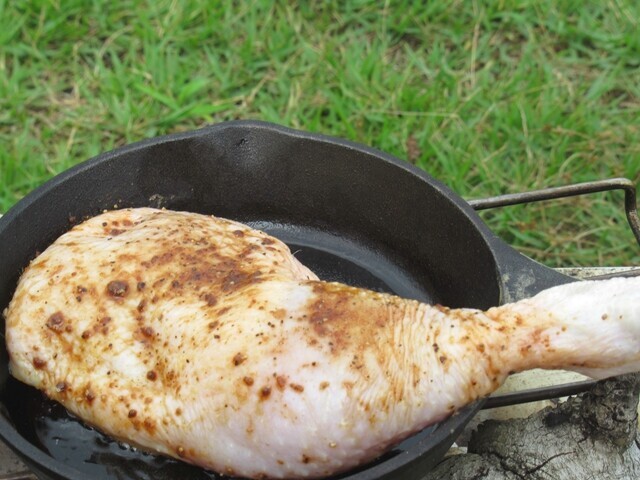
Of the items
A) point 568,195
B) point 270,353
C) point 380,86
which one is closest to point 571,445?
point 568,195

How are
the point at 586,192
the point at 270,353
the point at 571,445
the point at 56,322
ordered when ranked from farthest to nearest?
the point at 586,192 → the point at 571,445 → the point at 56,322 → the point at 270,353

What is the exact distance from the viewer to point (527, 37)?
17.6 ft

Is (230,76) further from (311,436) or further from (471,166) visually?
(311,436)

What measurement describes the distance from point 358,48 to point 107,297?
3189 millimetres

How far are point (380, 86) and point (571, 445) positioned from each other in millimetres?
2884

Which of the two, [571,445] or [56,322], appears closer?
[56,322]

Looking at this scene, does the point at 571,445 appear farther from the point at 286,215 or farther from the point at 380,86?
the point at 380,86

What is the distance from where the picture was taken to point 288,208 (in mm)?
3508

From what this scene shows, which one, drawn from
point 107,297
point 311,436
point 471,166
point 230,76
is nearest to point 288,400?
point 311,436

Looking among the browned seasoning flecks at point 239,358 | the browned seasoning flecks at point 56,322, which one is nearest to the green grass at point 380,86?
the browned seasoning flecks at point 56,322

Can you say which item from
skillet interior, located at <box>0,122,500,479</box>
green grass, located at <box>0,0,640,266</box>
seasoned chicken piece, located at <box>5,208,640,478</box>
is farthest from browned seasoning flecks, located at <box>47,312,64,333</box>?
green grass, located at <box>0,0,640,266</box>

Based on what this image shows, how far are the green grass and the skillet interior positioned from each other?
51.9 inches

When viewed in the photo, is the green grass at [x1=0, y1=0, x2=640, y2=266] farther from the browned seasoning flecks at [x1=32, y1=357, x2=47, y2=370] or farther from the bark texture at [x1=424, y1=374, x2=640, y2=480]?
the browned seasoning flecks at [x1=32, y1=357, x2=47, y2=370]

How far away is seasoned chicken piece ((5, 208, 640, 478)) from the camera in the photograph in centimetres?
226
